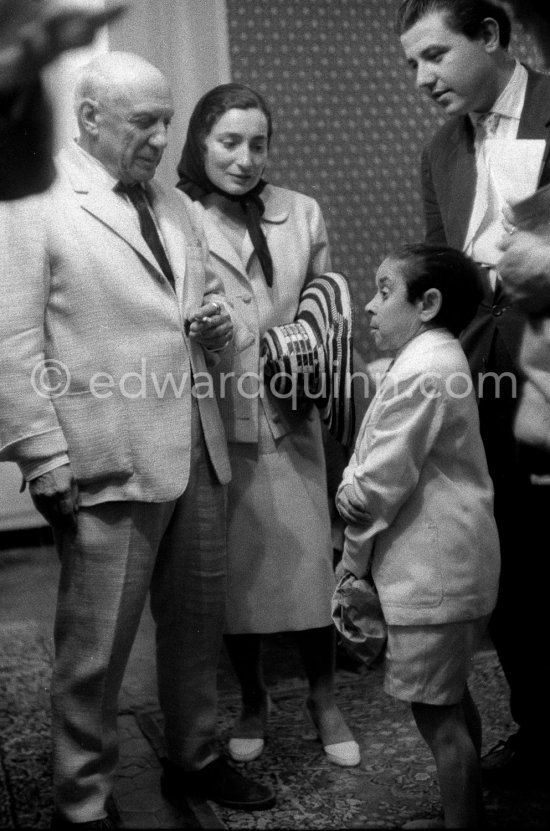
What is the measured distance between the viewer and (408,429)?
1.87 m

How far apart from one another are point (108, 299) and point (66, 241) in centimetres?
12

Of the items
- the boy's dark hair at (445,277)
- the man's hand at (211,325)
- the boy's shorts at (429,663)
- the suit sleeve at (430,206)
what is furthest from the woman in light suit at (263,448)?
the boy's shorts at (429,663)

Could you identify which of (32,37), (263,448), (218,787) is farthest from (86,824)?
(32,37)

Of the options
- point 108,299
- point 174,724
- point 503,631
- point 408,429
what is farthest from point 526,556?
point 108,299

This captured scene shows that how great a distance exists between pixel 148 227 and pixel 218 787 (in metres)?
1.08

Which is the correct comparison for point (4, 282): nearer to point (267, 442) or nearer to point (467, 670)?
point (267, 442)

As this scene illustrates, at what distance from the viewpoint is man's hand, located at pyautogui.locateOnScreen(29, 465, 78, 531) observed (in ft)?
6.35

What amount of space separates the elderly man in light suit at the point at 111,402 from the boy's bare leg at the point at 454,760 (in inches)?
17.6

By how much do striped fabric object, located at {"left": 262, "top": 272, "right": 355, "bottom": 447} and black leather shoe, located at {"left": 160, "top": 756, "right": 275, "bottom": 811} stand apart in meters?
0.71

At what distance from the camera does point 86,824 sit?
6.54 ft

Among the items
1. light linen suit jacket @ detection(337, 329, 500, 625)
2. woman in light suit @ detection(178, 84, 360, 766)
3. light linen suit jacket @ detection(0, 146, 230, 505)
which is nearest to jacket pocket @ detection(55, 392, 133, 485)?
light linen suit jacket @ detection(0, 146, 230, 505)

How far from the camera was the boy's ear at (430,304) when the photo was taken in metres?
1.92

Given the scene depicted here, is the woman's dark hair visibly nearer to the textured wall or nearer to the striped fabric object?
the textured wall

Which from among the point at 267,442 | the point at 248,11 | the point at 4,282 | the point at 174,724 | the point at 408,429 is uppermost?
the point at 248,11
